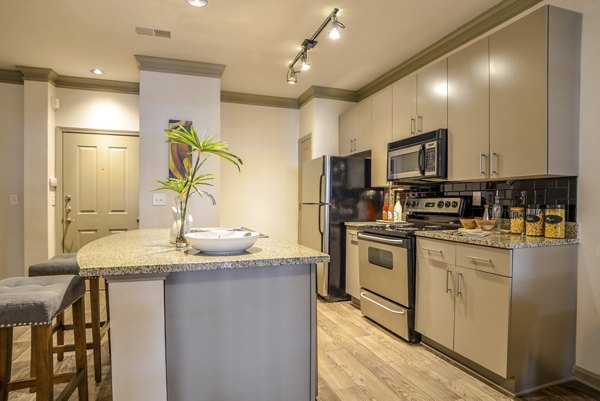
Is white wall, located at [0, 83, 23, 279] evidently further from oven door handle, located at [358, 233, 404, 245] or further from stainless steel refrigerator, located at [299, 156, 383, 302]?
oven door handle, located at [358, 233, 404, 245]

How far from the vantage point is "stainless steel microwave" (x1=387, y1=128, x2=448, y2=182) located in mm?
2758

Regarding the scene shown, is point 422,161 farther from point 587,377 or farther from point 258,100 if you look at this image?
point 258,100

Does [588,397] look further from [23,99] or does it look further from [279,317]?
[23,99]

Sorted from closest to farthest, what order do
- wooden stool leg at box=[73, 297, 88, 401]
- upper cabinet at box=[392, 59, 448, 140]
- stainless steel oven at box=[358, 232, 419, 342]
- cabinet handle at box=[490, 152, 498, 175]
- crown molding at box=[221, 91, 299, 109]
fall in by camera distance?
wooden stool leg at box=[73, 297, 88, 401] → cabinet handle at box=[490, 152, 498, 175] → stainless steel oven at box=[358, 232, 419, 342] → upper cabinet at box=[392, 59, 448, 140] → crown molding at box=[221, 91, 299, 109]

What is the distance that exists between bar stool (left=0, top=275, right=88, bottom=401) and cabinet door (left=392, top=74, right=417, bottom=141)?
2.85 metres

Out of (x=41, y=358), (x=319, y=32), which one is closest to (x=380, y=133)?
(x=319, y=32)

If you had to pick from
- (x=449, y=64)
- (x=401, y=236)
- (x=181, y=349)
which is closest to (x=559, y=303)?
(x=401, y=236)

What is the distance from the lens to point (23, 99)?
12.7 feet

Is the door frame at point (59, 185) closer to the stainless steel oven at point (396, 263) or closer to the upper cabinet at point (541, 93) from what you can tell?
the stainless steel oven at point (396, 263)

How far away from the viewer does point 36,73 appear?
3756 millimetres

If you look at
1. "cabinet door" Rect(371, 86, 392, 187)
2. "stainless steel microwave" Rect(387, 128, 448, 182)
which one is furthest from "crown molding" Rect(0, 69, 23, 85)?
"stainless steel microwave" Rect(387, 128, 448, 182)

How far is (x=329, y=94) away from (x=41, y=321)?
3.84m

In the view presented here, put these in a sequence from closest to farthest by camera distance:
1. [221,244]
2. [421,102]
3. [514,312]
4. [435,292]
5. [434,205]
Answer: [221,244] < [514,312] < [435,292] < [421,102] < [434,205]

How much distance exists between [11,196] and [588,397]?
5508mm
